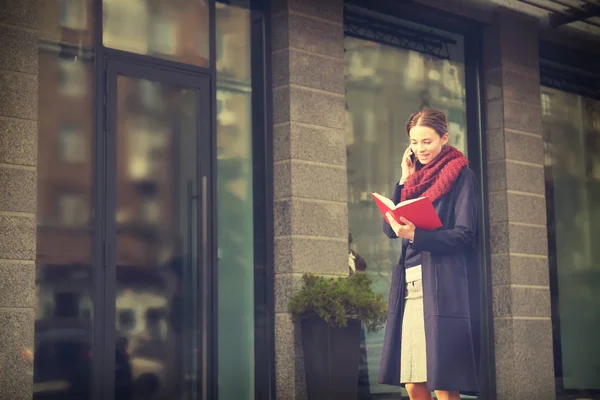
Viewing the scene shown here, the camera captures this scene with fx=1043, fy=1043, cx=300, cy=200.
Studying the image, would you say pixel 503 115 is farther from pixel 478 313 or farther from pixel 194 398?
pixel 194 398

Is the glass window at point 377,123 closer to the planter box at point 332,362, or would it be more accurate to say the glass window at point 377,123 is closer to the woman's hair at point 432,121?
the planter box at point 332,362

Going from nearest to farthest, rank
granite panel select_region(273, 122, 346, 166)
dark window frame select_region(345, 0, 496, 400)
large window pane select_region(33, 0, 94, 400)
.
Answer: large window pane select_region(33, 0, 94, 400) < granite panel select_region(273, 122, 346, 166) < dark window frame select_region(345, 0, 496, 400)

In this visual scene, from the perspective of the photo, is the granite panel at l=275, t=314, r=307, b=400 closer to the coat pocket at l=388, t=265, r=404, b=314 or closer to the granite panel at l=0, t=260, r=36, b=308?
the granite panel at l=0, t=260, r=36, b=308

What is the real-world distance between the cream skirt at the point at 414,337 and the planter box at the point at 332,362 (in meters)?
2.01

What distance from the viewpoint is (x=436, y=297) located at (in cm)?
680

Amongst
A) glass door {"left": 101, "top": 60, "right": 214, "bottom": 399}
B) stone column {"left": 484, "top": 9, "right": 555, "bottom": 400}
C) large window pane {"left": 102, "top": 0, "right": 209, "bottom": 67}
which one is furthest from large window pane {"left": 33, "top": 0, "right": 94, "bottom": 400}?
stone column {"left": 484, "top": 9, "right": 555, "bottom": 400}

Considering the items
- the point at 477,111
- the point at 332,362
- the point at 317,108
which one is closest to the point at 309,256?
the point at 332,362

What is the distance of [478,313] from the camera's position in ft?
39.2

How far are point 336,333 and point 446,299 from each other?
225cm

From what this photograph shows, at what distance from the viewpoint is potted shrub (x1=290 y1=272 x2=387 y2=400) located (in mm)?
8852

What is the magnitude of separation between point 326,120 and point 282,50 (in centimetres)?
81

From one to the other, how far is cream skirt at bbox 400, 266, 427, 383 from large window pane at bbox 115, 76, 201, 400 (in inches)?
112

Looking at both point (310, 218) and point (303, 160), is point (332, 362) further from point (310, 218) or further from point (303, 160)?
point (303, 160)

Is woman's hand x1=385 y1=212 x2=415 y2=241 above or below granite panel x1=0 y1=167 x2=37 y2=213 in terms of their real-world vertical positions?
below
